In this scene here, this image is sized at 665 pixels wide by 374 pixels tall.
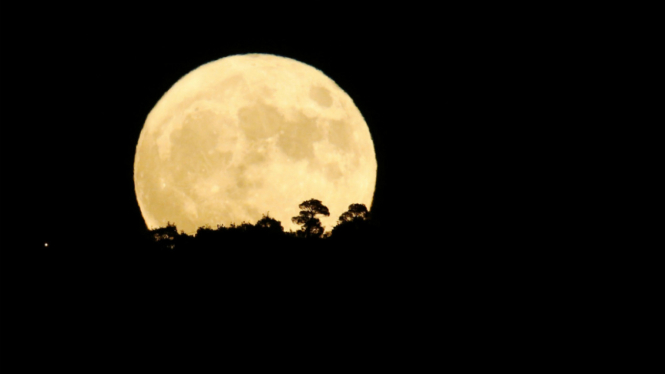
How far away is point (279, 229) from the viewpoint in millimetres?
20250

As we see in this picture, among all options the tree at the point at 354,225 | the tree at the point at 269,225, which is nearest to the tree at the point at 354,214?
the tree at the point at 354,225

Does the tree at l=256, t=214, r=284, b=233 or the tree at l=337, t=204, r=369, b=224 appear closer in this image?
the tree at l=256, t=214, r=284, b=233

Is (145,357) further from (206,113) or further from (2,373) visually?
(206,113)

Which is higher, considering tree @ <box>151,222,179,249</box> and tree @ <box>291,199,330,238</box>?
tree @ <box>291,199,330,238</box>

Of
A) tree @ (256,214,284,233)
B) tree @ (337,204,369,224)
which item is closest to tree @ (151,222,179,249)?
tree @ (256,214,284,233)

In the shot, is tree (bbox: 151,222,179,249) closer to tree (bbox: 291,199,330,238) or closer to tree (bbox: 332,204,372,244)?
tree (bbox: 291,199,330,238)

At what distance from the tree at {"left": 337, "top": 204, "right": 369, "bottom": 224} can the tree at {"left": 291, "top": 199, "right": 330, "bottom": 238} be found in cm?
88

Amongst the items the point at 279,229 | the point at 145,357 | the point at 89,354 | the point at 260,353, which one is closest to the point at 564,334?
the point at 260,353

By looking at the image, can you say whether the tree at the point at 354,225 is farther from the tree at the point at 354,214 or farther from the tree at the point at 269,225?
the tree at the point at 269,225

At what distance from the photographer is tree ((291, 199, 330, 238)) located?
69.2 feet

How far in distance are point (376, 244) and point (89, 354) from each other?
9925 millimetres

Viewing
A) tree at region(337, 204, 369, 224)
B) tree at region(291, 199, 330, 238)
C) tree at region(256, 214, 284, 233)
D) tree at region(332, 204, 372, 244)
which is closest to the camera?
tree at region(256, 214, 284, 233)

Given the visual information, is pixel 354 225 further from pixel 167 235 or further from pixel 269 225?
pixel 167 235

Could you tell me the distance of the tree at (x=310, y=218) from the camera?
21.1 m
